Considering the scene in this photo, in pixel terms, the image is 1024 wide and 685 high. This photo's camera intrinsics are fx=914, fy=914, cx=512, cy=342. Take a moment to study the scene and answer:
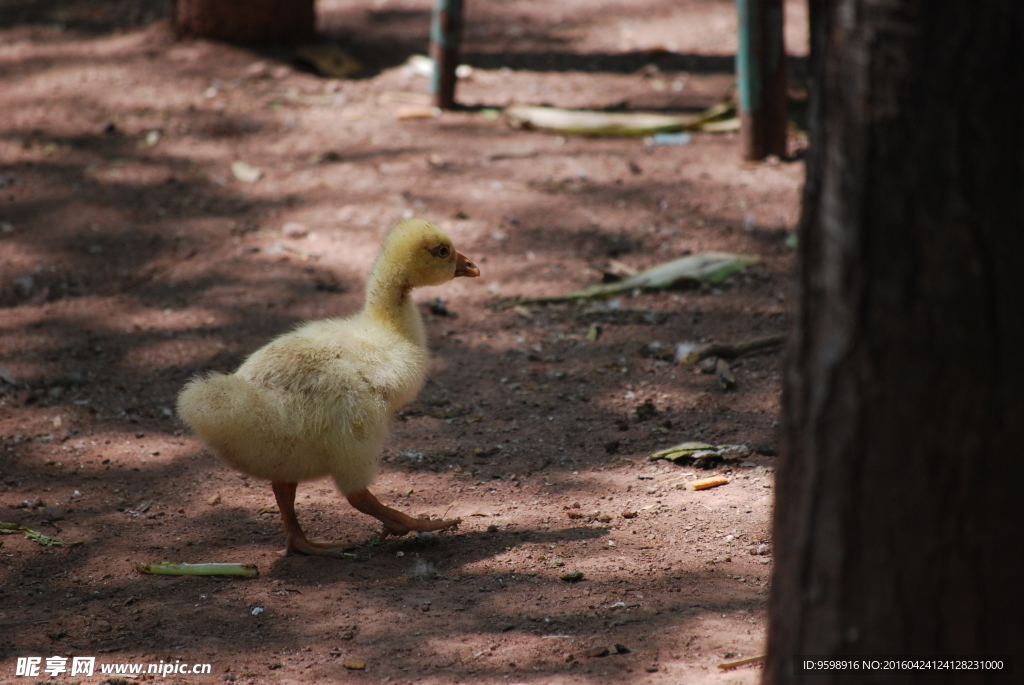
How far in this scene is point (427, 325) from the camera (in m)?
→ 6.21

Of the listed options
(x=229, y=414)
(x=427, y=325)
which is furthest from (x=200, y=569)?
(x=427, y=325)

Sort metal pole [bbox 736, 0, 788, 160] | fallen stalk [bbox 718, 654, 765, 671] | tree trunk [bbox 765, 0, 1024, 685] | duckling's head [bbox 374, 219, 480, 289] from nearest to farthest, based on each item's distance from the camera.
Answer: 1. tree trunk [bbox 765, 0, 1024, 685]
2. fallen stalk [bbox 718, 654, 765, 671]
3. duckling's head [bbox 374, 219, 480, 289]
4. metal pole [bbox 736, 0, 788, 160]

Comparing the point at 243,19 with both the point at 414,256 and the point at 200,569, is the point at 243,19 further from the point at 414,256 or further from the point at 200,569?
the point at 200,569

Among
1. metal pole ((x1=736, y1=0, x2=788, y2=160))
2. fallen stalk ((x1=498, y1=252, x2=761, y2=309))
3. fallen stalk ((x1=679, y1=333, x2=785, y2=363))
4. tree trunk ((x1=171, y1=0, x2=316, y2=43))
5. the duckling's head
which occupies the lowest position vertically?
fallen stalk ((x1=679, y1=333, x2=785, y2=363))

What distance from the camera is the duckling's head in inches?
163

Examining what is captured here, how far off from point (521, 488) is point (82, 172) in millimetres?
5332

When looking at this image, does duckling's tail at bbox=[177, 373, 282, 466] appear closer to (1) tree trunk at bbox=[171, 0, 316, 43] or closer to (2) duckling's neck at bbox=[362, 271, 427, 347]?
(2) duckling's neck at bbox=[362, 271, 427, 347]

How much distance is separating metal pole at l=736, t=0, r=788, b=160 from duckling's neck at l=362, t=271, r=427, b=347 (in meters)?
4.58

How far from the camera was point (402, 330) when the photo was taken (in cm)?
416

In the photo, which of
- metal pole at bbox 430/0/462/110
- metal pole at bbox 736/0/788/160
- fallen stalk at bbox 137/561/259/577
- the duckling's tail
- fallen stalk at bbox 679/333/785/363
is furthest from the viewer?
metal pole at bbox 430/0/462/110

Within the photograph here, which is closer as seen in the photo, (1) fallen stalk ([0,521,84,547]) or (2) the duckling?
(2) the duckling

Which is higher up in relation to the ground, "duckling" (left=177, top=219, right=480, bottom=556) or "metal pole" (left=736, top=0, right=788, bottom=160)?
"metal pole" (left=736, top=0, right=788, bottom=160)

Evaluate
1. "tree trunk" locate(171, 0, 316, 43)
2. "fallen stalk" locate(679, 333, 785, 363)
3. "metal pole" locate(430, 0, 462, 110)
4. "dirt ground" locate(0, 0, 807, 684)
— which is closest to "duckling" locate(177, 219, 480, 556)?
"dirt ground" locate(0, 0, 807, 684)

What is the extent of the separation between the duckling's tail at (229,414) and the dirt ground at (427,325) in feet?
1.88
